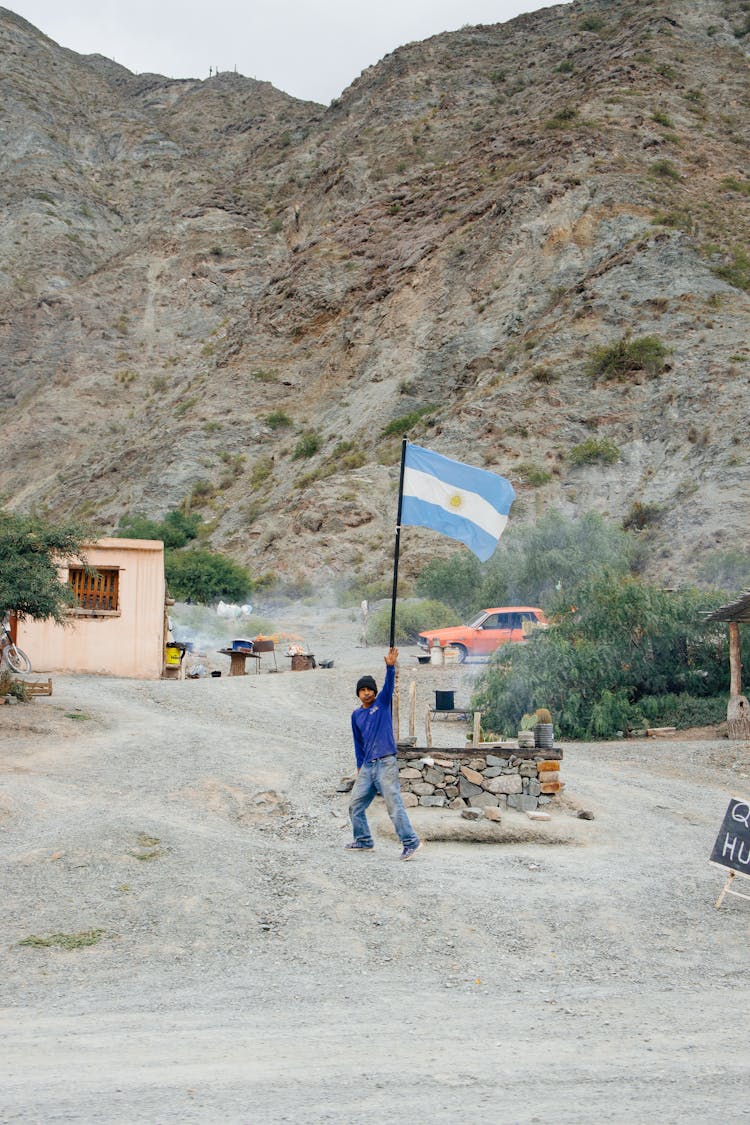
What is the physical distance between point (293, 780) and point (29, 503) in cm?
4615

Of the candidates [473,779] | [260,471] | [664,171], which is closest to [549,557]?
[473,779]

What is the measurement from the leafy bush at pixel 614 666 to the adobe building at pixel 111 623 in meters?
6.91

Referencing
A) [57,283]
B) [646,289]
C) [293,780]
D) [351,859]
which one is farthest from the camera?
[57,283]

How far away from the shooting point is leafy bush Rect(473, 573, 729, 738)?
17969 millimetres

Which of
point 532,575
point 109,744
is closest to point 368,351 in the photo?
point 532,575

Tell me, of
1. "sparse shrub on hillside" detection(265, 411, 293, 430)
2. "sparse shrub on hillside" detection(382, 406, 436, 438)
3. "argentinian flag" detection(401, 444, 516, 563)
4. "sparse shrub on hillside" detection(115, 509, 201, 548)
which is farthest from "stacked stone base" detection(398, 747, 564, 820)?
"sparse shrub on hillside" detection(265, 411, 293, 430)

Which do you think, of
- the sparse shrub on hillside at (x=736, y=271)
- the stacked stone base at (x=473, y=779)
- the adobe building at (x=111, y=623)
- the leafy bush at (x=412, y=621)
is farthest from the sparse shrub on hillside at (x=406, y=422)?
the stacked stone base at (x=473, y=779)

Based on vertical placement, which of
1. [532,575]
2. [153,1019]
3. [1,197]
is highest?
[1,197]

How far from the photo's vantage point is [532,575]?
27828 millimetres

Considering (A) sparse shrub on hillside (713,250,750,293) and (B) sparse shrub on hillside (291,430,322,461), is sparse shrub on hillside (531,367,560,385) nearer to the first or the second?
(A) sparse shrub on hillside (713,250,750,293)

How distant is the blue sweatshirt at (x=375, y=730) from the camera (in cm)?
856

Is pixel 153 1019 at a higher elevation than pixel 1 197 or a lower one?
lower

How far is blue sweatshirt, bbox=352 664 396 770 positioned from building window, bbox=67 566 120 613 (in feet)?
42.4

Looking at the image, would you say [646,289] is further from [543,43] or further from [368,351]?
[543,43]
